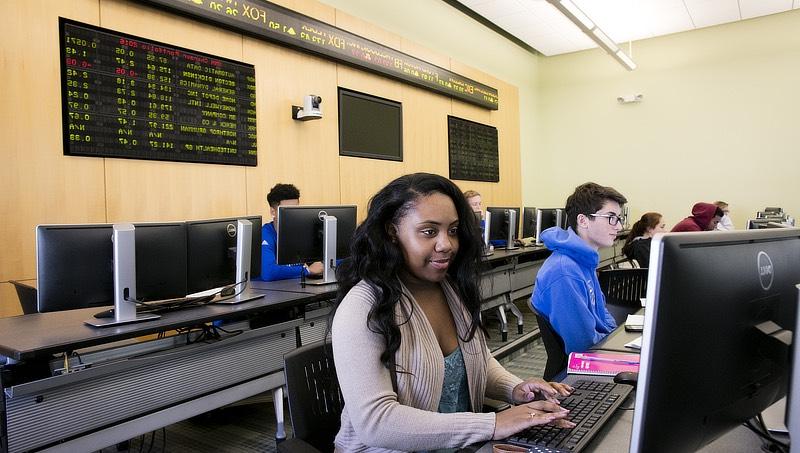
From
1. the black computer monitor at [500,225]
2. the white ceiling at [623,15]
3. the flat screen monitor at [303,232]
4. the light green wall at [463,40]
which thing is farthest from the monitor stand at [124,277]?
the white ceiling at [623,15]

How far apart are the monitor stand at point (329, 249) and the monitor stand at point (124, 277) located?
1132 mm

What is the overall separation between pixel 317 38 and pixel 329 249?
244 cm

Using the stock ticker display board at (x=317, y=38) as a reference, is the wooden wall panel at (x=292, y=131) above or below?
below

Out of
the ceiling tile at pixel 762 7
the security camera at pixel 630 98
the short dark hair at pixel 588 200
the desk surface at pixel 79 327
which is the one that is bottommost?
the desk surface at pixel 79 327

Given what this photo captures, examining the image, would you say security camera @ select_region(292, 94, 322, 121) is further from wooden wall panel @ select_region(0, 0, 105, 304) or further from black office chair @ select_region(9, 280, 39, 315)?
black office chair @ select_region(9, 280, 39, 315)

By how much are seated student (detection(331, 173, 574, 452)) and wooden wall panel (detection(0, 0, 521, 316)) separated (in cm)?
274

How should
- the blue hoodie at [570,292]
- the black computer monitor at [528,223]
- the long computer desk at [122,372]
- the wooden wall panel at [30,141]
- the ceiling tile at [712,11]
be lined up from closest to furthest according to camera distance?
the long computer desk at [122,372]
the blue hoodie at [570,292]
the wooden wall panel at [30,141]
the black computer monitor at [528,223]
the ceiling tile at [712,11]

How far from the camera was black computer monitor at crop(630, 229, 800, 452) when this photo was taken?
0.70m

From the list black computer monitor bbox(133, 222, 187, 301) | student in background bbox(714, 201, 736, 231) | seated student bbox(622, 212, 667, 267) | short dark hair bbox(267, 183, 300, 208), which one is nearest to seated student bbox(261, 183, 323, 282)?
short dark hair bbox(267, 183, 300, 208)

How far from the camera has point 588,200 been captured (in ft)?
7.45

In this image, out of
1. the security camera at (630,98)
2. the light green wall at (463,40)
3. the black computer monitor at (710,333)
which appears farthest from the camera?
the security camera at (630,98)

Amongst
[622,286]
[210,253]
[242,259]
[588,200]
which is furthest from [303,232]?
[622,286]

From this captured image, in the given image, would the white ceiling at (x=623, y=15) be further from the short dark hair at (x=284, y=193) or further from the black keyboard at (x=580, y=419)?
Result: the black keyboard at (x=580, y=419)

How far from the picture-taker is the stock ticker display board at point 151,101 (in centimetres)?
333
